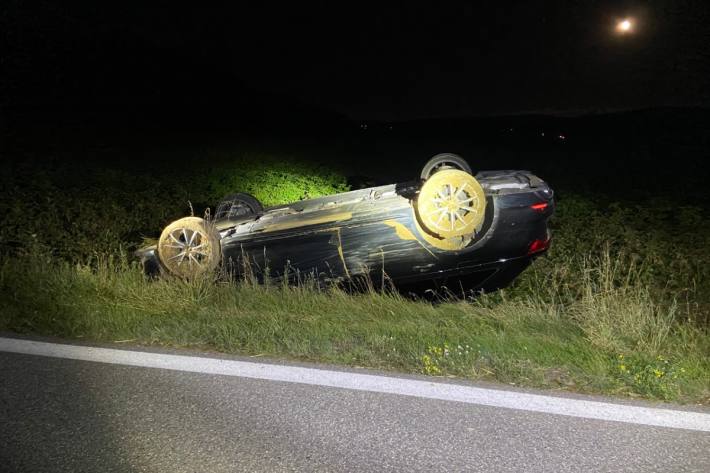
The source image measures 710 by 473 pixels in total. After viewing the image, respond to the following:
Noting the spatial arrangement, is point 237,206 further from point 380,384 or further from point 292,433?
point 292,433

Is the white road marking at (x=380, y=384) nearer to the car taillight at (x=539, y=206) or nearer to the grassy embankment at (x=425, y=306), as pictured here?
A: the grassy embankment at (x=425, y=306)

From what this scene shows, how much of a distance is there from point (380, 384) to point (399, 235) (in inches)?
79.8

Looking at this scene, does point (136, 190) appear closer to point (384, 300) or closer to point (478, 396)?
point (384, 300)

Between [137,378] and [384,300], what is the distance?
236 centimetres

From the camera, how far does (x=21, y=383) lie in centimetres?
362

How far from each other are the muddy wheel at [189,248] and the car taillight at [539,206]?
3.22m

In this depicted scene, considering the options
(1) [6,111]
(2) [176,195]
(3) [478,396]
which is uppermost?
(1) [6,111]

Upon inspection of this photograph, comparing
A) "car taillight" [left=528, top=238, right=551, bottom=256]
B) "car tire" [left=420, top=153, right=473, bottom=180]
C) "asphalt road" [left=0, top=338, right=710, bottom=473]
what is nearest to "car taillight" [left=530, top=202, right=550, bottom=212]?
"car taillight" [left=528, top=238, right=551, bottom=256]

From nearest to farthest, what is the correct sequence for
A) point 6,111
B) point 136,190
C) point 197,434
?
1. point 197,434
2. point 136,190
3. point 6,111

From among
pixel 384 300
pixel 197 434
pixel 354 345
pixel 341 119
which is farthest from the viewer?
pixel 341 119

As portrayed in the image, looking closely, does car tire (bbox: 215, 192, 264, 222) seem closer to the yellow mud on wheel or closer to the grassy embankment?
the grassy embankment

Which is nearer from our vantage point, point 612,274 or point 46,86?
point 612,274

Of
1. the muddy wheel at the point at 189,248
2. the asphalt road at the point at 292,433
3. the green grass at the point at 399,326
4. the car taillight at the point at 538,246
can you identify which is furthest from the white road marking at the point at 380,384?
the car taillight at the point at 538,246

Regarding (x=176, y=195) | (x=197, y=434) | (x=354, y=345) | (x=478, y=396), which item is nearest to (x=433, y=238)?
(x=354, y=345)
